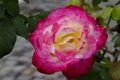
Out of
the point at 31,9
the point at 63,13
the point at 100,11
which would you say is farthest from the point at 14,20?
the point at 31,9

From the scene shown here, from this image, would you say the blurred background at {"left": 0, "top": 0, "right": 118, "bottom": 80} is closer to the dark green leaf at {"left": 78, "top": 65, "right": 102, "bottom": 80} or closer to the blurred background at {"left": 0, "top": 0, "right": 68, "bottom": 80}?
the blurred background at {"left": 0, "top": 0, "right": 68, "bottom": 80}

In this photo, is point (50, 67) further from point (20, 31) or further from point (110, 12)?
point (110, 12)

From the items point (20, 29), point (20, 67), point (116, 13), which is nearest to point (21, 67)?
point (20, 67)

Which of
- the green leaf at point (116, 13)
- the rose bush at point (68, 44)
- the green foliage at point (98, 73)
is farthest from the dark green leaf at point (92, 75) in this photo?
the green leaf at point (116, 13)

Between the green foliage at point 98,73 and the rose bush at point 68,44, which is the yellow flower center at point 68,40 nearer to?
the rose bush at point 68,44

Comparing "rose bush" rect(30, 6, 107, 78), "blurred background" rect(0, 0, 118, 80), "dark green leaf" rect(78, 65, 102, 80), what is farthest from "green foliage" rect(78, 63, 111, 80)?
"blurred background" rect(0, 0, 118, 80)
